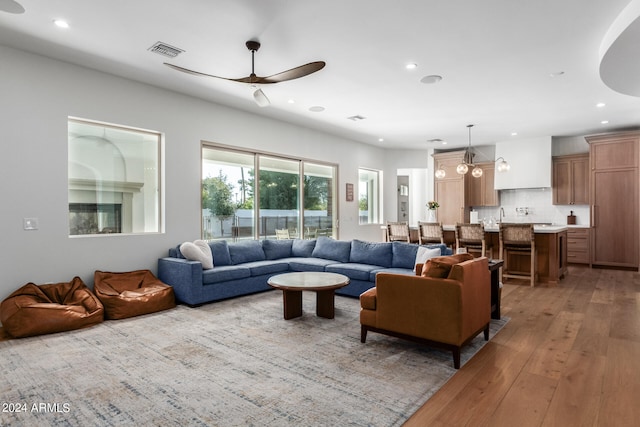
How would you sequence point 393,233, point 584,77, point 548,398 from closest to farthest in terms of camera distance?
point 548,398, point 584,77, point 393,233

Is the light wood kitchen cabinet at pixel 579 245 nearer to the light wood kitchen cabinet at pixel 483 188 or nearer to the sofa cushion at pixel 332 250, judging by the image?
the light wood kitchen cabinet at pixel 483 188

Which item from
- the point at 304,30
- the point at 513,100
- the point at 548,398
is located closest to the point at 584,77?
the point at 513,100

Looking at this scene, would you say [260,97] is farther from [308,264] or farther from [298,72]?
[308,264]

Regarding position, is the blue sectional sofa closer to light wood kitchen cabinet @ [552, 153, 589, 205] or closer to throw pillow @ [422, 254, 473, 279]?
throw pillow @ [422, 254, 473, 279]

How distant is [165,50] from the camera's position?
3805 millimetres

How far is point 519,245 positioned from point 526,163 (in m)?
3.24

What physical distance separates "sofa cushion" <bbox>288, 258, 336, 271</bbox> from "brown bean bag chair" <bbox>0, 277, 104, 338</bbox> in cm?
267

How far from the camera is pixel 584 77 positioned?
4.54 metres

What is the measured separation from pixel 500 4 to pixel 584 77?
8.04 ft

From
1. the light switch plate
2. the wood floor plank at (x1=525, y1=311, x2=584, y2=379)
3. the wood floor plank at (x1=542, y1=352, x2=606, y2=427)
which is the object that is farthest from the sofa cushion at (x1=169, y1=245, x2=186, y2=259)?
the wood floor plank at (x1=542, y1=352, x2=606, y2=427)

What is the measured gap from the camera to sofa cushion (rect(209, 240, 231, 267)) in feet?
17.0

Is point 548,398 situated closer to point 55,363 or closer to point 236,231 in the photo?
point 55,363

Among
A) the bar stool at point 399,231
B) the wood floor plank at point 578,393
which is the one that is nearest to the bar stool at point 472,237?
the bar stool at point 399,231

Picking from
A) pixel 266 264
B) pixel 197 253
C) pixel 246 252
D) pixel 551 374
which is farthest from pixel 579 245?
pixel 197 253
